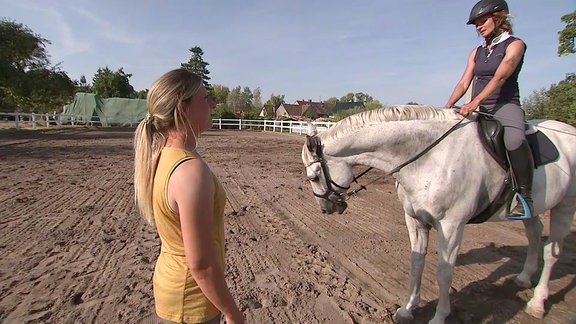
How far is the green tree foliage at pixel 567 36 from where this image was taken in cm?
1579

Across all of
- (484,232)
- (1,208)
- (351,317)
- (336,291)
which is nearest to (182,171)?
(351,317)

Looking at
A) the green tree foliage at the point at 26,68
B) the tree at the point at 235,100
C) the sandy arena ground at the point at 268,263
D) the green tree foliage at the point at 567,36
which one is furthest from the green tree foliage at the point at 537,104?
the tree at the point at 235,100

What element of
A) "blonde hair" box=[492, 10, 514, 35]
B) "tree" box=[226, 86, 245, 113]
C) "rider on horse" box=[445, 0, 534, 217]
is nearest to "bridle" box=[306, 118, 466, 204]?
"rider on horse" box=[445, 0, 534, 217]

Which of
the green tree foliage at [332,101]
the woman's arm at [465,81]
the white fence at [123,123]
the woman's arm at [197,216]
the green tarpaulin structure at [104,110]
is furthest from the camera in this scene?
the green tree foliage at [332,101]

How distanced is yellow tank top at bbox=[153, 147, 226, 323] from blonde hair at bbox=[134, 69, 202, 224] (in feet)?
0.25

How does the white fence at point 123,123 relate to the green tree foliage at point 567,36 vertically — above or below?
below

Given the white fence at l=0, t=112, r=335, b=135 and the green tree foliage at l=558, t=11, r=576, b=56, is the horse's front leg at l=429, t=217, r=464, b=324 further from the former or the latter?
the white fence at l=0, t=112, r=335, b=135

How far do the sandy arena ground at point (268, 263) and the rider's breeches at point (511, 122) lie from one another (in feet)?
5.55

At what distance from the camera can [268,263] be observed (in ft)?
12.6

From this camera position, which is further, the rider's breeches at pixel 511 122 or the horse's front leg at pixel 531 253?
the horse's front leg at pixel 531 253

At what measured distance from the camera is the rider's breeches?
274 cm

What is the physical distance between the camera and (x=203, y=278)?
1.22 m

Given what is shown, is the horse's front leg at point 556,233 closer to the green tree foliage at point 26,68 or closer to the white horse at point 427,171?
the white horse at point 427,171

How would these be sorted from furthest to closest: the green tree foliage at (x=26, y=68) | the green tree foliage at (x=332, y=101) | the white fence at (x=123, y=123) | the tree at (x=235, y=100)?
the green tree foliage at (x=332, y=101) → the tree at (x=235, y=100) → the white fence at (x=123, y=123) → the green tree foliage at (x=26, y=68)
